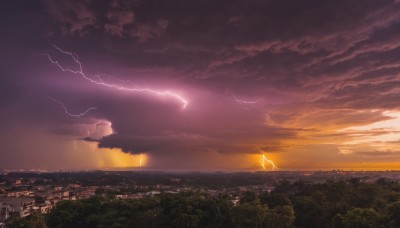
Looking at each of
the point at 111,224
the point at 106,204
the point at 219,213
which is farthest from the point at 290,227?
the point at 106,204

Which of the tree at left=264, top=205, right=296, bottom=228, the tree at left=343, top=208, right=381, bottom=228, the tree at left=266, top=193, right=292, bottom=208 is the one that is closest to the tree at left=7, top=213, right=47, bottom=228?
the tree at left=264, top=205, right=296, bottom=228

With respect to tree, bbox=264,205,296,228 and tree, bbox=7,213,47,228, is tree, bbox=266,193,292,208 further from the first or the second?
tree, bbox=7,213,47,228

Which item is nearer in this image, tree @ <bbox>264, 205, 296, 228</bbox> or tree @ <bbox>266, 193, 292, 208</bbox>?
tree @ <bbox>264, 205, 296, 228</bbox>

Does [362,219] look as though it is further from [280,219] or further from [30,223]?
[30,223]

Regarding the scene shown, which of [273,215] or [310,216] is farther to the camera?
[310,216]

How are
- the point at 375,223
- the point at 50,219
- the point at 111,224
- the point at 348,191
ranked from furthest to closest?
the point at 348,191, the point at 50,219, the point at 111,224, the point at 375,223

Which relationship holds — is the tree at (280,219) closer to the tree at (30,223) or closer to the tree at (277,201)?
the tree at (277,201)

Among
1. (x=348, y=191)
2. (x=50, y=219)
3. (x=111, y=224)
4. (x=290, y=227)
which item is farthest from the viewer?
(x=348, y=191)

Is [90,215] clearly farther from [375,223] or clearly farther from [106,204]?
[375,223]
